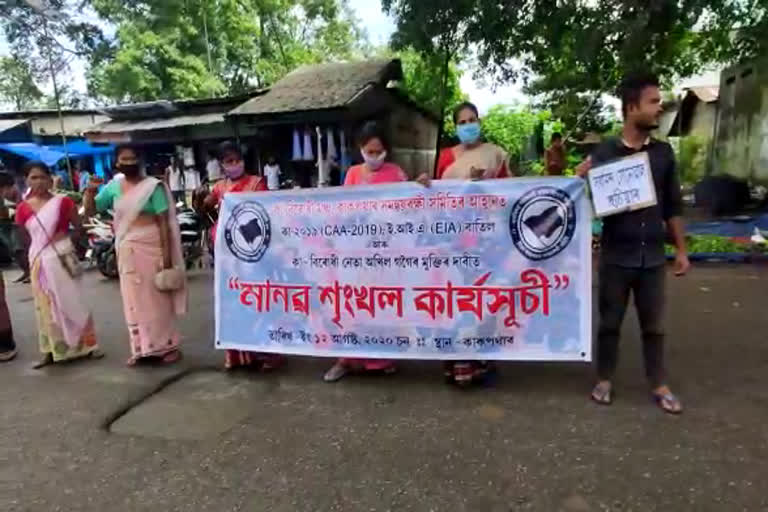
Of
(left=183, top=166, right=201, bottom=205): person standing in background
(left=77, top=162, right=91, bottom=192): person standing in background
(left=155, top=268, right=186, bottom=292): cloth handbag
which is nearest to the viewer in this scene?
(left=155, top=268, right=186, bottom=292): cloth handbag

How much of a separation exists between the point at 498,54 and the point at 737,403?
7.81m

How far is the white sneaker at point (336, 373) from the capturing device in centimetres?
365

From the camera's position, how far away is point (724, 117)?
545 inches

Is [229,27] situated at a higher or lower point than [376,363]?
higher

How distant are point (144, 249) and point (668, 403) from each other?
3.39 metres

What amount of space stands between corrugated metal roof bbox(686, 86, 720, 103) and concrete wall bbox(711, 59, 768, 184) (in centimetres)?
196

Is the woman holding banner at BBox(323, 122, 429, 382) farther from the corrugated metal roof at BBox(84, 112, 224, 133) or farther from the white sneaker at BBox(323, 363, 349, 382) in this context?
the corrugated metal roof at BBox(84, 112, 224, 133)

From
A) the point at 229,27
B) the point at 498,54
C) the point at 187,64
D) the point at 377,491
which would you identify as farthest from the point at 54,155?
the point at 377,491

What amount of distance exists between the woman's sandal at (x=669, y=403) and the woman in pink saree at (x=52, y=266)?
398cm

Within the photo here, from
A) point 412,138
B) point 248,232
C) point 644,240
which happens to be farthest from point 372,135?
point 412,138

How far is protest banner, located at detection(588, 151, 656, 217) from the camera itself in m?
2.86

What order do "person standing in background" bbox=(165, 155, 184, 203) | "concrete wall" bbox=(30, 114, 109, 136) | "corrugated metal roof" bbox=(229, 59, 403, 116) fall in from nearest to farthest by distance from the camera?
1. "corrugated metal roof" bbox=(229, 59, 403, 116)
2. "person standing in background" bbox=(165, 155, 184, 203)
3. "concrete wall" bbox=(30, 114, 109, 136)

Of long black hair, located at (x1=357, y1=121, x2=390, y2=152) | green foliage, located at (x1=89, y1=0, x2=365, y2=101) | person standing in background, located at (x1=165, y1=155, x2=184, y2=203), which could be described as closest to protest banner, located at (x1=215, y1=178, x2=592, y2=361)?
long black hair, located at (x1=357, y1=121, x2=390, y2=152)

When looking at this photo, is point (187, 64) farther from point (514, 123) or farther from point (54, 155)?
point (514, 123)
